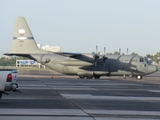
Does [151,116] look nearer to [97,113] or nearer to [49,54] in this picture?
[97,113]

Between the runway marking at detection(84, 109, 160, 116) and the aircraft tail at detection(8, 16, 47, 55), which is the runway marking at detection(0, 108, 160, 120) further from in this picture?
the aircraft tail at detection(8, 16, 47, 55)

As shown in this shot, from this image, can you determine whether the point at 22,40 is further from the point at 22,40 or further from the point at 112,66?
the point at 112,66

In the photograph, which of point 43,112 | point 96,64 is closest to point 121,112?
point 43,112

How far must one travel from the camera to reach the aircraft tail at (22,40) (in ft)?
188

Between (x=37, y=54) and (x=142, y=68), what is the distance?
42.2 ft

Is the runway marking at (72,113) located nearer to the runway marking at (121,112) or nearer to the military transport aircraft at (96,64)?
the runway marking at (121,112)

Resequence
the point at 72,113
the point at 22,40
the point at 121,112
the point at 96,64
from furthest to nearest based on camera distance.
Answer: the point at 22,40 → the point at 96,64 → the point at 121,112 → the point at 72,113

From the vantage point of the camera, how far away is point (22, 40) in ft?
190

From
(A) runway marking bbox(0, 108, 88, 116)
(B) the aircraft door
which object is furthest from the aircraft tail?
(A) runway marking bbox(0, 108, 88, 116)

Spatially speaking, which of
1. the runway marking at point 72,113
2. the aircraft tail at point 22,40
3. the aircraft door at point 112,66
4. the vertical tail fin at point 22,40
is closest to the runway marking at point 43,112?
the runway marking at point 72,113

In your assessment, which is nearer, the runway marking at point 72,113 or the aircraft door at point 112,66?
the runway marking at point 72,113

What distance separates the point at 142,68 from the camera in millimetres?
54594

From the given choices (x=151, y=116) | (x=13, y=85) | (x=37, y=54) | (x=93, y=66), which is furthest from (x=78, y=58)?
(x=151, y=116)

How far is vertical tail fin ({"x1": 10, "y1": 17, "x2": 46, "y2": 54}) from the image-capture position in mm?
57438
